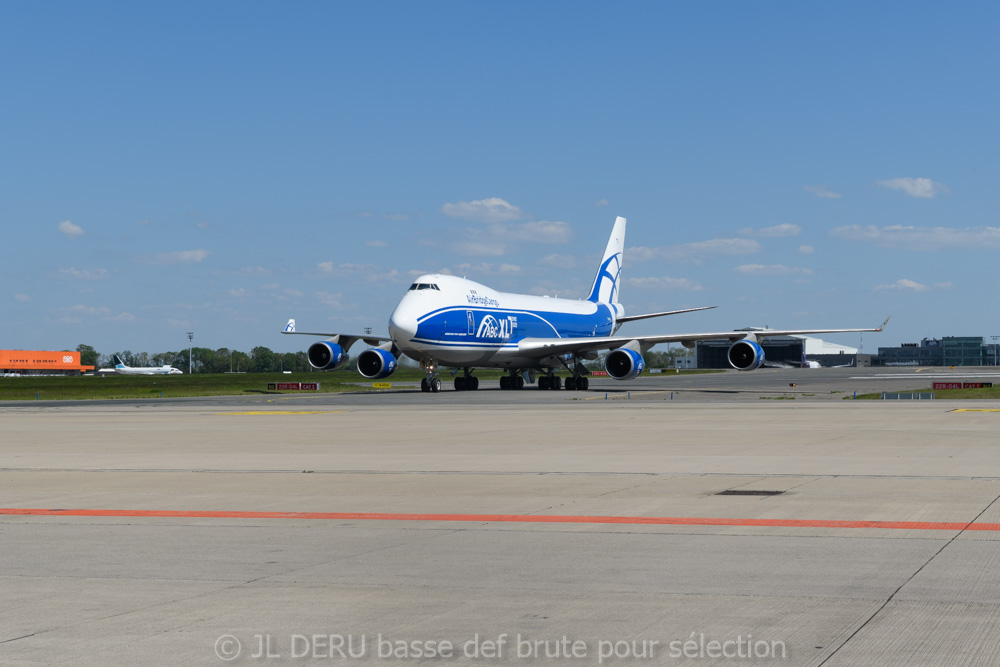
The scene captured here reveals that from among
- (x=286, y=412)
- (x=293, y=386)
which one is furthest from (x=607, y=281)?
(x=286, y=412)

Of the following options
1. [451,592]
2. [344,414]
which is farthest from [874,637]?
[344,414]

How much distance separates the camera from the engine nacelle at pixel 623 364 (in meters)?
53.3

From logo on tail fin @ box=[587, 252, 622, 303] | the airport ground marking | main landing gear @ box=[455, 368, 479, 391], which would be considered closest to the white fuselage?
main landing gear @ box=[455, 368, 479, 391]

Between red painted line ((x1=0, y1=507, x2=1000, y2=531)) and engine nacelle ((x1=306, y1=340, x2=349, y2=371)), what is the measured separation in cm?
4271

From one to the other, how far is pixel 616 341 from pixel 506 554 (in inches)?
1870

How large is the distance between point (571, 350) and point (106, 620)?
172 ft

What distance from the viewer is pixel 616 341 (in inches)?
2215

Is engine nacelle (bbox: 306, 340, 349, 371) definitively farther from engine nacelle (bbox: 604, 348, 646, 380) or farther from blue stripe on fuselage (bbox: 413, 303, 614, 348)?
engine nacelle (bbox: 604, 348, 646, 380)

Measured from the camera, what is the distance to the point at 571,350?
58719mm

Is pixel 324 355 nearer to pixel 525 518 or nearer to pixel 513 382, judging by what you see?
pixel 513 382

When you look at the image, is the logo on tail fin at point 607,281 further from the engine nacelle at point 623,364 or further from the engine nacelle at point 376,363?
the engine nacelle at point 376,363

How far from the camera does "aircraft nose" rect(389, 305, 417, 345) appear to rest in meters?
A: 50.2

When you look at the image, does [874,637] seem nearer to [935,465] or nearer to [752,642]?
[752,642]

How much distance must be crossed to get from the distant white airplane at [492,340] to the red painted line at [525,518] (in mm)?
38126
